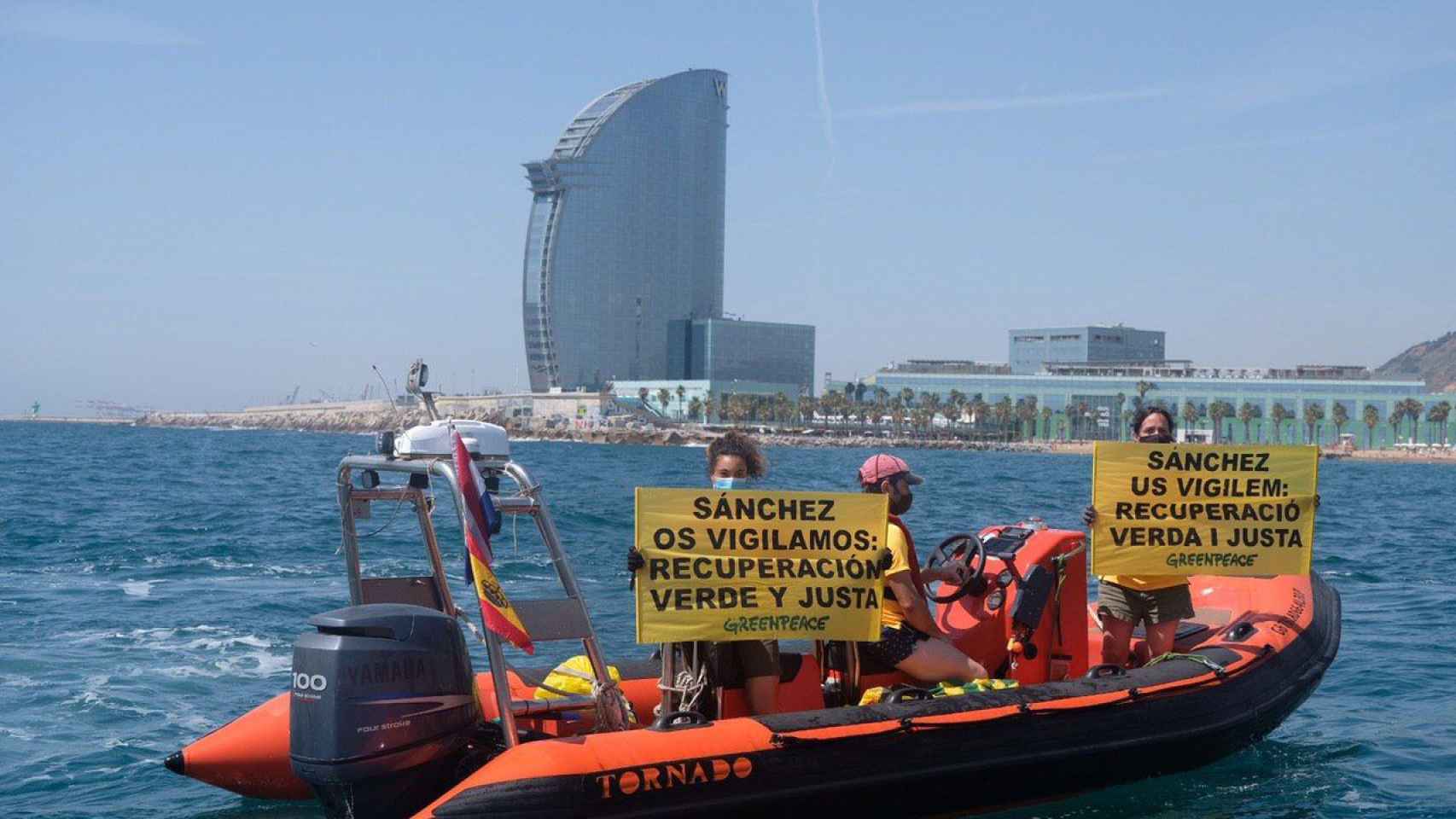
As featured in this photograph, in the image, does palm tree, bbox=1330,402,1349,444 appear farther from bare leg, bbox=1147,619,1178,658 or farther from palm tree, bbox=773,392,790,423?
bare leg, bbox=1147,619,1178,658

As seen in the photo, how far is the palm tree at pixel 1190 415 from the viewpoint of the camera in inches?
5162

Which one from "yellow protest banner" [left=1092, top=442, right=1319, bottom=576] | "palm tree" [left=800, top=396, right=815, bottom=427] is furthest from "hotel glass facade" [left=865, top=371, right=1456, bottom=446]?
"yellow protest banner" [left=1092, top=442, right=1319, bottom=576]

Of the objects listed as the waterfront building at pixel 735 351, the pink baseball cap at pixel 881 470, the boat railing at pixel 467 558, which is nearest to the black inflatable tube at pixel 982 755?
the boat railing at pixel 467 558

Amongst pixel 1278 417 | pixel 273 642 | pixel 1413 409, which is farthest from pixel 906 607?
pixel 1413 409

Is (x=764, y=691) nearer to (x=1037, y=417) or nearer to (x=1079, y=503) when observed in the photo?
(x=1079, y=503)

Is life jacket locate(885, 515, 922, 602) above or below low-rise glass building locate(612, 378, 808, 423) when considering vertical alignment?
below

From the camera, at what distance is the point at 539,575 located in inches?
714

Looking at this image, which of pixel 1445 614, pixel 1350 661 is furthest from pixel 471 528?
pixel 1445 614

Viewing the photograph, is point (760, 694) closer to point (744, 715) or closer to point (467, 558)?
point (744, 715)

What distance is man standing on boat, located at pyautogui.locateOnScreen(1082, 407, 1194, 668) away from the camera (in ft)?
30.6

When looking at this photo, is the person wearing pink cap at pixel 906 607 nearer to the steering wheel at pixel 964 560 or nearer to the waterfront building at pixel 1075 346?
the steering wheel at pixel 964 560

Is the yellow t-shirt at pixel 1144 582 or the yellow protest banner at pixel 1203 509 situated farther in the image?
the yellow t-shirt at pixel 1144 582

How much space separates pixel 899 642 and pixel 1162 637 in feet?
8.07

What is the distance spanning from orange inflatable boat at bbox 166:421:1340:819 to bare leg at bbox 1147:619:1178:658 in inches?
9.5
